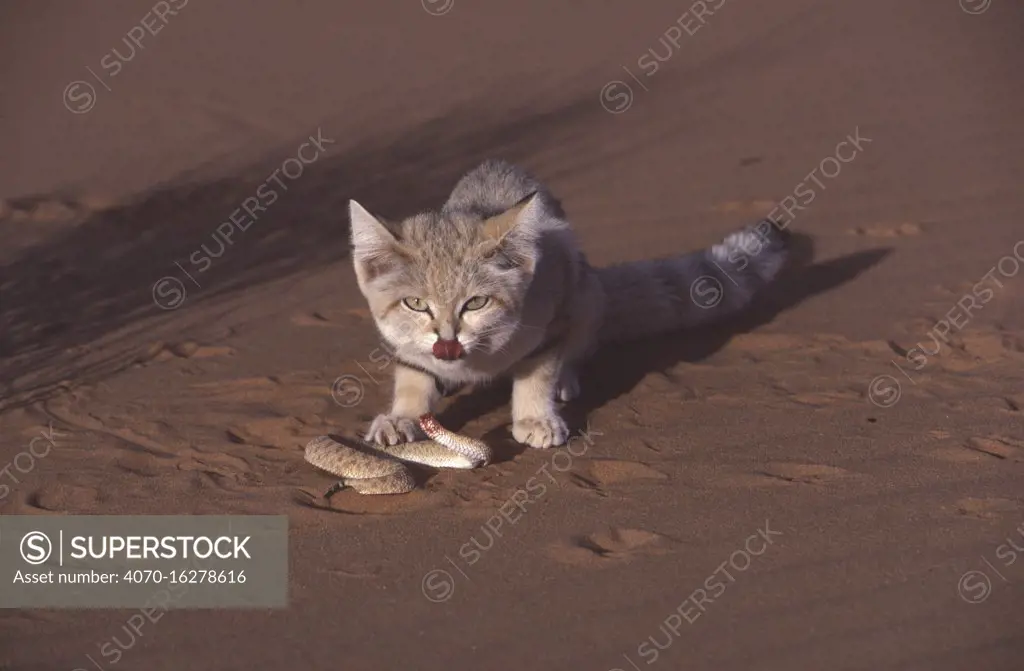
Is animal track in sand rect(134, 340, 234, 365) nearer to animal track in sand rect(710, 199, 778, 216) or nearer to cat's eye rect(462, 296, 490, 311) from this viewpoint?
cat's eye rect(462, 296, 490, 311)

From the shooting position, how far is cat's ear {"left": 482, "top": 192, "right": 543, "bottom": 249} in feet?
15.7

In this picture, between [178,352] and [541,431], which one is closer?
[541,431]

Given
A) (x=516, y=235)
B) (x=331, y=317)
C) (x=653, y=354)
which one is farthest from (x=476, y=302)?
(x=331, y=317)

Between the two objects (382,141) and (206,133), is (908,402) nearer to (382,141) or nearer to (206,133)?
(382,141)

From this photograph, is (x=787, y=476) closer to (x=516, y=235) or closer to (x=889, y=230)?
(x=516, y=235)

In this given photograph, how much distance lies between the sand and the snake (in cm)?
10

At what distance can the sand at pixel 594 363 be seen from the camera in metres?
3.75

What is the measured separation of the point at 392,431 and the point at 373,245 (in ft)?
2.73

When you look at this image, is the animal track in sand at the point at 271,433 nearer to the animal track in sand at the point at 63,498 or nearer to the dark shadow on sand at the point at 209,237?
the animal track in sand at the point at 63,498

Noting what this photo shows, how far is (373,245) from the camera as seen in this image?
482cm

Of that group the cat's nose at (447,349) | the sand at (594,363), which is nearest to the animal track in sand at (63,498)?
the sand at (594,363)

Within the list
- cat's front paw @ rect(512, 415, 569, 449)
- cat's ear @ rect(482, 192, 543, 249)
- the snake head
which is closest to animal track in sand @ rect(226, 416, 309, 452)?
the snake head

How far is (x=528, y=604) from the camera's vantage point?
151 inches

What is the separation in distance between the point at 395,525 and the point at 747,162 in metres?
6.51
